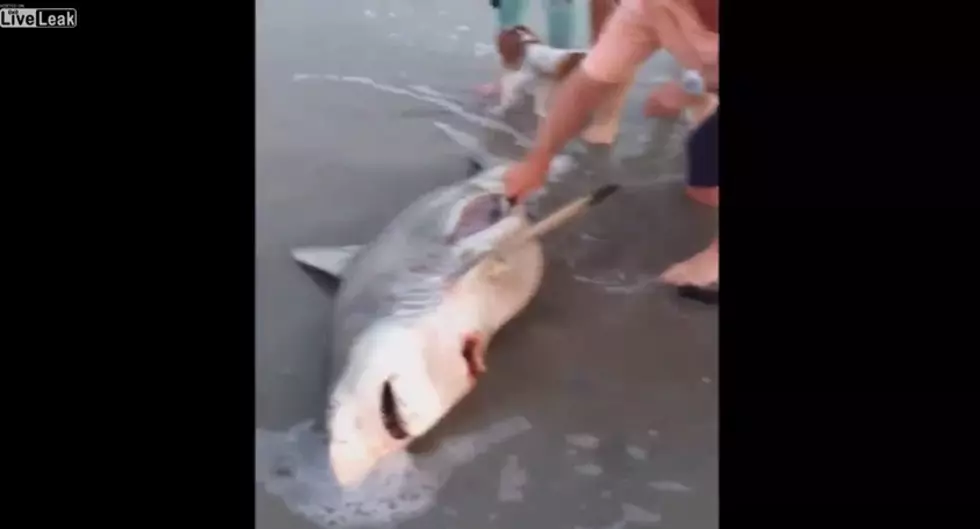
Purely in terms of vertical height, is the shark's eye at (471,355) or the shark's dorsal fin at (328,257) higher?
the shark's dorsal fin at (328,257)

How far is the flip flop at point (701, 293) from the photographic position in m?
1.02

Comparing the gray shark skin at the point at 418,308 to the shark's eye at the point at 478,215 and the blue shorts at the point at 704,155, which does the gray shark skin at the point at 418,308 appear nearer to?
the shark's eye at the point at 478,215

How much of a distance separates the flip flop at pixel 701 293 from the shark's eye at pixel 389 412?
0.35 meters

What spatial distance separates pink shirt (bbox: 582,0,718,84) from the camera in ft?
3.37

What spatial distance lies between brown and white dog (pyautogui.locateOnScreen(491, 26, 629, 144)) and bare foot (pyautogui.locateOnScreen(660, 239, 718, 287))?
202 millimetres

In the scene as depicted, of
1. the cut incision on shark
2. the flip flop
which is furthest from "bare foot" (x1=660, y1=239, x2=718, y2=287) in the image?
the cut incision on shark

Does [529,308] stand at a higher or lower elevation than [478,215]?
lower

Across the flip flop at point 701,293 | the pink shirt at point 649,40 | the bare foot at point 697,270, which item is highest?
the pink shirt at point 649,40

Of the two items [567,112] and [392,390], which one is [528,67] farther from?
[392,390]

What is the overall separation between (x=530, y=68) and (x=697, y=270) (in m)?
0.30

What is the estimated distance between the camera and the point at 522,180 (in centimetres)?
103

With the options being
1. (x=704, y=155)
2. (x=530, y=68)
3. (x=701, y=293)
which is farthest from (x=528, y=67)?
(x=701, y=293)

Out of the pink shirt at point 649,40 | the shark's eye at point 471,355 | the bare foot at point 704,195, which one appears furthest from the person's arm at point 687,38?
the shark's eye at point 471,355
